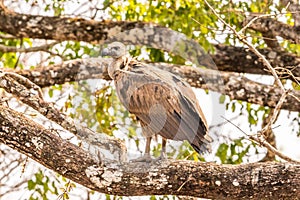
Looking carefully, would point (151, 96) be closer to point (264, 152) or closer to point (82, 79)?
point (82, 79)

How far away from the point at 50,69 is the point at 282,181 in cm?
224

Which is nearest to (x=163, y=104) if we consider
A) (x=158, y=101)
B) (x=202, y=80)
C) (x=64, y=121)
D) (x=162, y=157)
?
(x=158, y=101)

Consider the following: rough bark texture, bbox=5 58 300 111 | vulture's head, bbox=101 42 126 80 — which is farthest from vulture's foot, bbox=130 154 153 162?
rough bark texture, bbox=5 58 300 111

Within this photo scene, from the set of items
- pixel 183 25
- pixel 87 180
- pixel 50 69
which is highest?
pixel 183 25

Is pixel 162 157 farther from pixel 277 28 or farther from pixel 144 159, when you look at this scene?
pixel 277 28

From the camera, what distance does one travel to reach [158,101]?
3.44 m

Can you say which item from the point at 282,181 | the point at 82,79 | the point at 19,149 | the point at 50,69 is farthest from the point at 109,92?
the point at 282,181

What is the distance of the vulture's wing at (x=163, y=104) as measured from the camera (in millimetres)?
Result: 3369

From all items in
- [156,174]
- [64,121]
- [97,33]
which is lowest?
[156,174]

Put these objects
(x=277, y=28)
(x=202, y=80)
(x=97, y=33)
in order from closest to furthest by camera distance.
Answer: (x=202, y=80) → (x=97, y=33) → (x=277, y=28)

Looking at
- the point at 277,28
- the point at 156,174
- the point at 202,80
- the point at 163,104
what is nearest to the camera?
the point at 156,174

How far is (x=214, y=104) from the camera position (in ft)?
12.4

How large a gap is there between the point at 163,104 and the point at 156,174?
1.06 feet

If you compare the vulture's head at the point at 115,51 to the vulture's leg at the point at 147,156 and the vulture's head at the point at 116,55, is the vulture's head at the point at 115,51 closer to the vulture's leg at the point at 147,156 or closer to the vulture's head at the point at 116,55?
the vulture's head at the point at 116,55
